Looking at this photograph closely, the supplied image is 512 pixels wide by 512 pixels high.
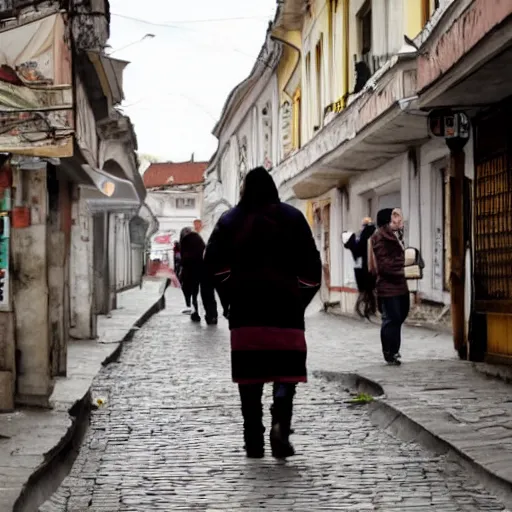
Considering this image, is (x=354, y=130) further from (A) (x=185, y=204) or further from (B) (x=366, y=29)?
(A) (x=185, y=204)

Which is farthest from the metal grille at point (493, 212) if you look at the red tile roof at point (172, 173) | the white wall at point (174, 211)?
the red tile roof at point (172, 173)

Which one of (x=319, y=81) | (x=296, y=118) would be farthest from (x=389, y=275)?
(x=296, y=118)

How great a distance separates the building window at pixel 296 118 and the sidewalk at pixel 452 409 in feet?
59.9

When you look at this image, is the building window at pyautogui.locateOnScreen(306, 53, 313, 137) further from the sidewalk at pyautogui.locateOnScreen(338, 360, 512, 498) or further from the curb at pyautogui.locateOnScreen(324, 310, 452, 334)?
the sidewalk at pyautogui.locateOnScreen(338, 360, 512, 498)

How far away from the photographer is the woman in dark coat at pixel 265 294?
627cm

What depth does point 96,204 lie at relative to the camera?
17.8 metres

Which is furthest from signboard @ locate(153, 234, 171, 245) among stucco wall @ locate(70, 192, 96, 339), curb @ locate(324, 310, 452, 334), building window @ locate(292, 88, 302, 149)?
stucco wall @ locate(70, 192, 96, 339)

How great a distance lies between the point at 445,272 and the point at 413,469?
975 cm

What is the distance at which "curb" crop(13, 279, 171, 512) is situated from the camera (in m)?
4.95

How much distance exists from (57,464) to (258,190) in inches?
79.8

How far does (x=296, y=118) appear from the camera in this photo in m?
28.9

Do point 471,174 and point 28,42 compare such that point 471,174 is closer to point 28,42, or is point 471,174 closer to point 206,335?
point 28,42

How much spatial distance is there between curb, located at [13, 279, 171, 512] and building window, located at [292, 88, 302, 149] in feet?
67.3

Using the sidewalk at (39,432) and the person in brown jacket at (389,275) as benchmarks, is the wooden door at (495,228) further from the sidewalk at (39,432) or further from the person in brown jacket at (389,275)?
the sidewalk at (39,432)
